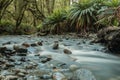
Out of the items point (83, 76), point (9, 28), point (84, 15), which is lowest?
point (9, 28)

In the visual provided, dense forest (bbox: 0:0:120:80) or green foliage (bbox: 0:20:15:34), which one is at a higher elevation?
dense forest (bbox: 0:0:120:80)

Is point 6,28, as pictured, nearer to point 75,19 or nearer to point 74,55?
point 75,19

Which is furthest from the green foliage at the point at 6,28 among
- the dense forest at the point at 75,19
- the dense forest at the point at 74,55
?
the dense forest at the point at 74,55

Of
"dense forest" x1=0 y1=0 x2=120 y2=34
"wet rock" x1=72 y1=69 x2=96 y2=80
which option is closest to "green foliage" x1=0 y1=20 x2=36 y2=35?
"dense forest" x1=0 y1=0 x2=120 y2=34

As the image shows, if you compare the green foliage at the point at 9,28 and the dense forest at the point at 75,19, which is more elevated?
the dense forest at the point at 75,19

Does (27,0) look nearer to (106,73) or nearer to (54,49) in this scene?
(54,49)

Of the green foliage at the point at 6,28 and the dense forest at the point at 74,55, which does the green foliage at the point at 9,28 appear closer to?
the green foliage at the point at 6,28

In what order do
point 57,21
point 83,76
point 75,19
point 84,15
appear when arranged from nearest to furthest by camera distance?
point 83,76, point 84,15, point 75,19, point 57,21

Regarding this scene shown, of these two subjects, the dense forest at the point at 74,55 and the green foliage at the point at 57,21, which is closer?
the dense forest at the point at 74,55

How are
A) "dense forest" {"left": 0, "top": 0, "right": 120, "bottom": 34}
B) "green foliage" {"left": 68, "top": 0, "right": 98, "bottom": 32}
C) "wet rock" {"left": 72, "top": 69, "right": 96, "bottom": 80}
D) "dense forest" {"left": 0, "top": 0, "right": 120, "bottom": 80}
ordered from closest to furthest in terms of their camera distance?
1. "wet rock" {"left": 72, "top": 69, "right": 96, "bottom": 80}
2. "dense forest" {"left": 0, "top": 0, "right": 120, "bottom": 80}
3. "dense forest" {"left": 0, "top": 0, "right": 120, "bottom": 34}
4. "green foliage" {"left": 68, "top": 0, "right": 98, "bottom": 32}

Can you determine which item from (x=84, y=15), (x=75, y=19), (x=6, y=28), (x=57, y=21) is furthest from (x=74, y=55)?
(x=6, y=28)

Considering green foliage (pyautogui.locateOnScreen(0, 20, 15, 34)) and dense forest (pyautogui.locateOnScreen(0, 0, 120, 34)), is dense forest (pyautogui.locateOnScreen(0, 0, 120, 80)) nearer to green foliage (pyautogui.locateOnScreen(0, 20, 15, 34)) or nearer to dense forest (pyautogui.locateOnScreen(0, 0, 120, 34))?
dense forest (pyautogui.locateOnScreen(0, 0, 120, 34))

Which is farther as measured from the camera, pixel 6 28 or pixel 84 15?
pixel 6 28

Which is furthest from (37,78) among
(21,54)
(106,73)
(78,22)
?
(78,22)
